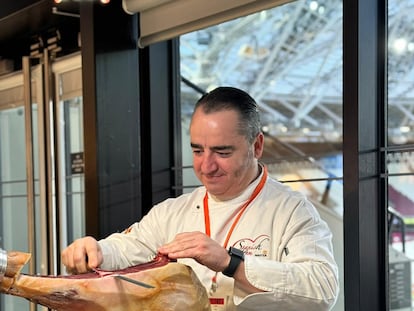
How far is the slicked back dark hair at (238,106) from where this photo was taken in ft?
4.82

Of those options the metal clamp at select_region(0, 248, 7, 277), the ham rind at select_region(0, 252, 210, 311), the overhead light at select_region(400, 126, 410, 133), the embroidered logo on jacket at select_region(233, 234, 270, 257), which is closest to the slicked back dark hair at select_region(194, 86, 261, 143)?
the embroidered logo on jacket at select_region(233, 234, 270, 257)

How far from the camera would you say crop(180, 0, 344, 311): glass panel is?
6480 millimetres

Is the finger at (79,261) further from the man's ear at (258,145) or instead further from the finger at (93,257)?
the man's ear at (258,145)

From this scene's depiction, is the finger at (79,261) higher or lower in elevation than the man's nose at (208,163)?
lower

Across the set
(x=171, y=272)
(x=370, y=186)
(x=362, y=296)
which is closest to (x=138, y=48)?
(x=370, y=186)

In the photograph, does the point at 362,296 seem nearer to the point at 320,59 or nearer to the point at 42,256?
the point at 42,256

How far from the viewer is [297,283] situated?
1328 millimetres

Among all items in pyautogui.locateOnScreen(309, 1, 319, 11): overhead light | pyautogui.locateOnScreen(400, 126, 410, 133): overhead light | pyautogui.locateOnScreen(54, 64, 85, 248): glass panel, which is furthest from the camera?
pyautogui.locateOnScreen(309, 1, 319, 11): overhead light

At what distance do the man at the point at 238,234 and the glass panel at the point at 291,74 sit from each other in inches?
149

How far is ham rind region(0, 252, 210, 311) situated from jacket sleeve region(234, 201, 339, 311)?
0.38 ft

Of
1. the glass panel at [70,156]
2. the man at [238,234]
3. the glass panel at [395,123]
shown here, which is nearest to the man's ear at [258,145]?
the man at [238,234]

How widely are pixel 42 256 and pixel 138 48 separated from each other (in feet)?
4.33

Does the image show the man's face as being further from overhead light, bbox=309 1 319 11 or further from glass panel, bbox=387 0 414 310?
overhead light, bbox=309 1 319 11

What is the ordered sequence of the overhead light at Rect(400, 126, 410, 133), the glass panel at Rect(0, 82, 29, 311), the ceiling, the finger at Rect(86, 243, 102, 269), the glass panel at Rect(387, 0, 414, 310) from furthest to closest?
the ceiling, the overhead light at Rect(400, 126, 410, 133), the glass panel at Rect(0, 82, 29, 311), the glass panel at Rect(387, 0, 414, 310), the finger at Rect(86, 243, 102, 269)
